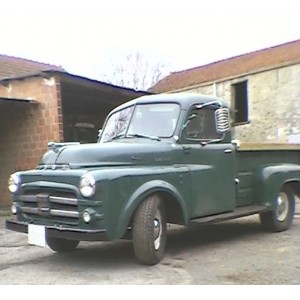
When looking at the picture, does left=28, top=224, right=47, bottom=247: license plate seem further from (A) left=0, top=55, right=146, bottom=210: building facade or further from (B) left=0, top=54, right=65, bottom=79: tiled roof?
(B) left=0, top=54, right=65, bottom=79: tiled roof

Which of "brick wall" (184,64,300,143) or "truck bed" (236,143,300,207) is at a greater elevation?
"brick wall" (184,64,300,143)

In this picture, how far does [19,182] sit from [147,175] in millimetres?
1546

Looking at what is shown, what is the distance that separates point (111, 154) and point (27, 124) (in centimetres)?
607

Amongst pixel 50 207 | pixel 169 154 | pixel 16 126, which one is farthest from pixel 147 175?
pixel 16 126

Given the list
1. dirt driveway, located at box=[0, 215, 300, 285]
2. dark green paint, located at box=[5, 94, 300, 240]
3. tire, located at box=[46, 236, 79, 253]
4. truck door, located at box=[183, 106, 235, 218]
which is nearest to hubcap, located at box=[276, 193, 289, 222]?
dirt driveway, located at box=[0, 215, 300, 285]

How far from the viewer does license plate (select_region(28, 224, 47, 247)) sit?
547 cm

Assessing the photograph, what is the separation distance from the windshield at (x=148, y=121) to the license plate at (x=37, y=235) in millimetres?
1705

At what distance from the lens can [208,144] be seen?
6.66 meters

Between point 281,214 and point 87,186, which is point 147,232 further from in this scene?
point 281,214

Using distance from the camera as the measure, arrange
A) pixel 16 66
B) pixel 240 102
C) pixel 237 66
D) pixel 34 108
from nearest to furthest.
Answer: pixel 34 108 < pixel 16 66 < pixel 240 102 < pixel 237 66

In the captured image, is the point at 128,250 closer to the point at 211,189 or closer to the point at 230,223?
the point at 211,189

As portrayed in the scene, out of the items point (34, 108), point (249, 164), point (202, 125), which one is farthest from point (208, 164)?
point (34, 108)

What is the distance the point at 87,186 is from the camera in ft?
17.0
